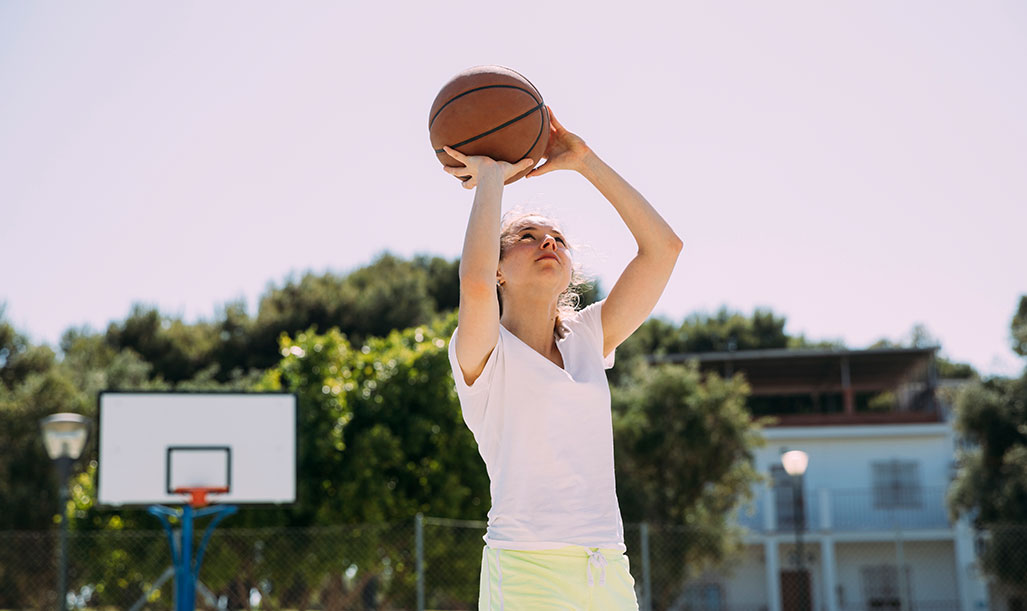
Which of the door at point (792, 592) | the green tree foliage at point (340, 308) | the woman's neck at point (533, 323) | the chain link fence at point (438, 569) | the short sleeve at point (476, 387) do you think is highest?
the green tree foliage at point (340, 308)

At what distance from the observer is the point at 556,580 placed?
200 cm

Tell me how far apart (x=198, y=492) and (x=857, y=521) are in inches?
648

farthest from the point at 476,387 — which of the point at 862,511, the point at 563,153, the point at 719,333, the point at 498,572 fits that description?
the point at 719,333

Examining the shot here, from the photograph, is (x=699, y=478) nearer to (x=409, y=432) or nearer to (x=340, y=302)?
(x=409, y=432)

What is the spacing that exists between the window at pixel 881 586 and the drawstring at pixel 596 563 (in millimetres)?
→ 21689

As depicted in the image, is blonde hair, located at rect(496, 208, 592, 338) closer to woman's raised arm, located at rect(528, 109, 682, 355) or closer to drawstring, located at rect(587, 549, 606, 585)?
woman's raised arm, located at rect(528, 109, 682, 355)

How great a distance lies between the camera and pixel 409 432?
13.1 metres

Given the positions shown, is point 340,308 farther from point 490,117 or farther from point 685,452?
point 490,117

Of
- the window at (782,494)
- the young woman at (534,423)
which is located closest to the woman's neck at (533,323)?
the young woman at (534,423)

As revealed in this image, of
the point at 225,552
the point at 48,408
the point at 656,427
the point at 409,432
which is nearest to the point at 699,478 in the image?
the point at 656,427

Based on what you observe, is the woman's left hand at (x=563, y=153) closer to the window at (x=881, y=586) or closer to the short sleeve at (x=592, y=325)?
the short sleeve at (x=592, y=325)

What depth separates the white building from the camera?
21.1 metres

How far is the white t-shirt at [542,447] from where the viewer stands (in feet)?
6.70

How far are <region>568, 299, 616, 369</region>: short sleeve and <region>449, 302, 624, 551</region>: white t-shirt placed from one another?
0.59 feet
